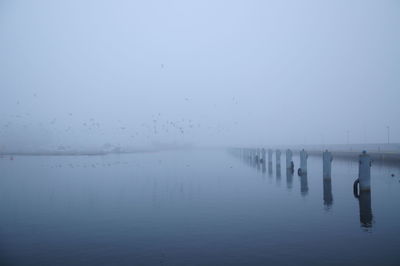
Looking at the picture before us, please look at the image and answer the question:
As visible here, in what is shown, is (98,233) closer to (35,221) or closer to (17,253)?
(17,253)

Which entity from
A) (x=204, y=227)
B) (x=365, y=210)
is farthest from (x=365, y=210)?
(x=204, y=227)

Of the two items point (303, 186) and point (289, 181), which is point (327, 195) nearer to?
point (303, 186)

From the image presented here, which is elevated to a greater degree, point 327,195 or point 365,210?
point 365,210

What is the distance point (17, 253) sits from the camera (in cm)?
1162

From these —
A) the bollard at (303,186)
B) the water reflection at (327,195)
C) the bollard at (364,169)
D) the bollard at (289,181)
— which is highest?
the bollard at (364,169)

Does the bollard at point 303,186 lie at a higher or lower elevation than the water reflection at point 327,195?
lower

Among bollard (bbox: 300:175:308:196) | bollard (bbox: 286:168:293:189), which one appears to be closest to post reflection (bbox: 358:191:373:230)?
bollard (bbox: 300:175:308:196)

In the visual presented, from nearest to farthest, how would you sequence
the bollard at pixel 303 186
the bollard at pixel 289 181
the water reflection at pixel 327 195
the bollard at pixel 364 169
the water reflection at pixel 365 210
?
the water reflection at pixel 365 210
the water reflection at pixel 327 195
the bollard at pixel 364 169
the bollard at pixel 303 186
the bollard at pixel 289 181

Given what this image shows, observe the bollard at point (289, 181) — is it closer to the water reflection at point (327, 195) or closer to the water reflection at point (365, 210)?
the water reflection at point (327, 195)

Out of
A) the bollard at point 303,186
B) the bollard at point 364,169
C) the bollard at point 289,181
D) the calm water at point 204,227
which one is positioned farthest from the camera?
the bollard at point 289,181

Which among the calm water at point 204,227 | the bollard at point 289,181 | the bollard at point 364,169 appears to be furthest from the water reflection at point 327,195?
the bollard at point 289,181

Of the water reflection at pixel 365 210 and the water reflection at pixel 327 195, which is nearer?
the water reflection at pixel 365 210

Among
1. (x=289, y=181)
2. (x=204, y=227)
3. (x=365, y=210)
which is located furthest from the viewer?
(x=289, y=181)

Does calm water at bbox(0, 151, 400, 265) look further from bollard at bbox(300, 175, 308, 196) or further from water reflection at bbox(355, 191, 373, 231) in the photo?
bollard at bbox(300, 175, 308, 196)
